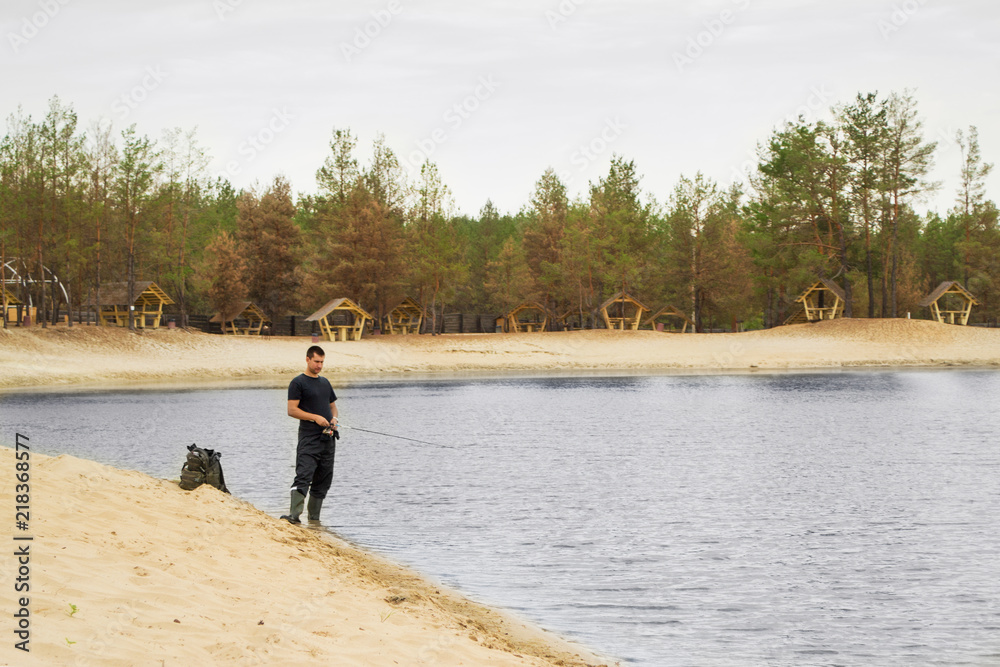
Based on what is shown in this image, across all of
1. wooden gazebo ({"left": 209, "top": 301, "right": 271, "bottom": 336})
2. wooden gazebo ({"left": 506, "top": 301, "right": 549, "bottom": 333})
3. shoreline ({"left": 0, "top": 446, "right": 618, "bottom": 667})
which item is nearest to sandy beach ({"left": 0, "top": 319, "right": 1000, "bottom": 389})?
wooden gazebo ({"left": 506, "top": 301, "right": 549, "bottom": 333})

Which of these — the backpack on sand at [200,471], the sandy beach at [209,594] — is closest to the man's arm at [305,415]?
the sandy beach at [209,594]

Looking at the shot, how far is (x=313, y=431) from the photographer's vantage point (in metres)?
11.0

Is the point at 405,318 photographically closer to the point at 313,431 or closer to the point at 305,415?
the point at 313,431

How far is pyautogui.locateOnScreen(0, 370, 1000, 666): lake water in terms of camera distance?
25.6ft

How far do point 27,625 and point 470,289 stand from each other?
83162 mm

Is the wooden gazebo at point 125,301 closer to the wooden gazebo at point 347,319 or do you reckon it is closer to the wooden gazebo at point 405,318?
the wooden gazebo at point 347,319

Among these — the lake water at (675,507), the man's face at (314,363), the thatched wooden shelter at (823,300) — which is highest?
the thatched wooden shelter at (823,300)

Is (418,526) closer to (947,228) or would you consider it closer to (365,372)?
(365,372)

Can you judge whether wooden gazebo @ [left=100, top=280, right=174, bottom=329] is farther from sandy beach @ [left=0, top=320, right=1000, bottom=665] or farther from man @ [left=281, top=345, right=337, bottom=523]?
man @ [left=281, top=345, right=337, bottom=523]

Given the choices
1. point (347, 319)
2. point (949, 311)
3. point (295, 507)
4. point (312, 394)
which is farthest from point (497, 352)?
point (312, 394)

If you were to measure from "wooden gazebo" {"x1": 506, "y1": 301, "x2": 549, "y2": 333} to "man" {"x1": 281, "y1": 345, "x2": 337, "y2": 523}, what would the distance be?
6088 cm

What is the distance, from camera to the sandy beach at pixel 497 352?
148 feet

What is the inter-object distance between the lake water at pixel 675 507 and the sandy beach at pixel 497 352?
15.8 m

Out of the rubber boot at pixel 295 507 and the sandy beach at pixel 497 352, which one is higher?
the sandy beach at pixel 497 352
